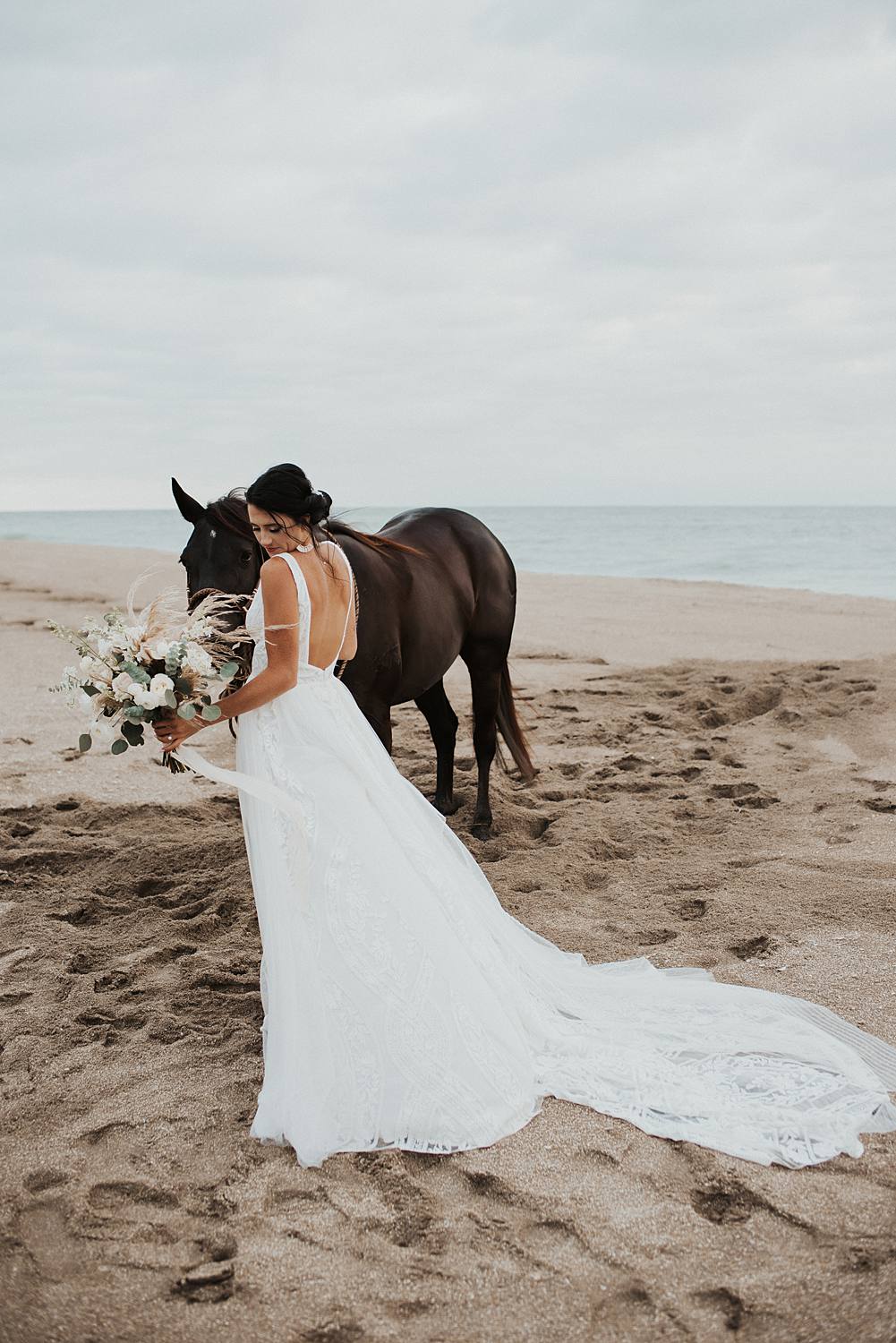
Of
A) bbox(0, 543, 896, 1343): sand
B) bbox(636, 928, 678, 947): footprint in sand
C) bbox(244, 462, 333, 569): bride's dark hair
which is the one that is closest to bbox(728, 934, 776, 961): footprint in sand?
bbox(0, 543, 896, 1343): sand

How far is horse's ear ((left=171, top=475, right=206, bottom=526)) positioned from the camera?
159 inches

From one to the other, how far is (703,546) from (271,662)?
105ft

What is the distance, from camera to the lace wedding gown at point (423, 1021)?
101 inches

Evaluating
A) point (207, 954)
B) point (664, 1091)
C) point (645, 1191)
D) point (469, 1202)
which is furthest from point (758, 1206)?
point (207, 954)

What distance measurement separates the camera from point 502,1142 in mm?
2531

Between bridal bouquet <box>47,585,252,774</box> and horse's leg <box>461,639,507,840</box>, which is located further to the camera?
horse's leg <box>461,639,507,840</box>

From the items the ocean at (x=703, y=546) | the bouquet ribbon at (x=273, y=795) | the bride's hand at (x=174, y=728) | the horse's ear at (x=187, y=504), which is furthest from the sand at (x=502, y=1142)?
the ocean at (x=703, y=546)

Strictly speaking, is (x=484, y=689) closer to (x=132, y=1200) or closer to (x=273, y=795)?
(x=273, y=795)

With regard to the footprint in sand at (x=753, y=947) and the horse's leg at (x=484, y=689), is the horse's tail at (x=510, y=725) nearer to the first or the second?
the horse's leg at (x=484, y=689)

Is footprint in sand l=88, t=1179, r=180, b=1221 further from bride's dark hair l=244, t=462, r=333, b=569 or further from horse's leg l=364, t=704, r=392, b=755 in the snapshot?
horse's leg l=364, t=704, r=392, b=755

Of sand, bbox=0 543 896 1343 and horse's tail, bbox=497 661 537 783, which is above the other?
horse's tail, bbox=497 661 537 783

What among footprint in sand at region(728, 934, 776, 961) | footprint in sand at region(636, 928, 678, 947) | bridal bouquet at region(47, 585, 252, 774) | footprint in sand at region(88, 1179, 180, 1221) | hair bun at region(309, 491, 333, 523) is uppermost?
hair bun at region(309, 491, 333, 523)

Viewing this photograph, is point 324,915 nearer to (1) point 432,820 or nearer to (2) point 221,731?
(1) point 432,820

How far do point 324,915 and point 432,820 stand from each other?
0.49 meters
